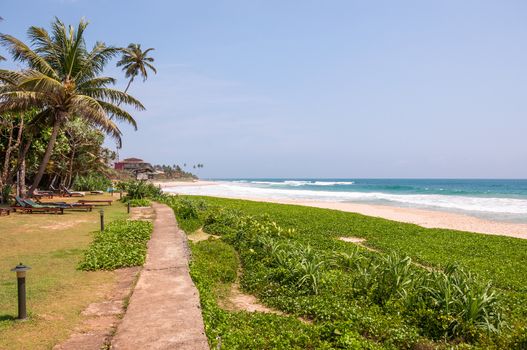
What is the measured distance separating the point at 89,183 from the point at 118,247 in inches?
853

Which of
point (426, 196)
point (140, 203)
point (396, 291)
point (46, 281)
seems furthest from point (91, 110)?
point (426, 196)

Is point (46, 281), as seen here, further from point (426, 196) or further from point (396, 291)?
point (426, 196)

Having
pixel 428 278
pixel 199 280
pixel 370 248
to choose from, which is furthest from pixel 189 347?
pixel 370 248

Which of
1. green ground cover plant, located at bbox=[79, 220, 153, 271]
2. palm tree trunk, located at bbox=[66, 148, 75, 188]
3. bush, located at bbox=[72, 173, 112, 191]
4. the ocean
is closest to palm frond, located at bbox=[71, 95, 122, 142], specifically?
green ground cover plant, located at bbox=[79, 220, 153, 271]

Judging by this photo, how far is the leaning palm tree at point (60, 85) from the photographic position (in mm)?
14461

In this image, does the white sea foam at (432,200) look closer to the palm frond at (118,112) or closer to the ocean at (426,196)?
the ocean at (426,196)

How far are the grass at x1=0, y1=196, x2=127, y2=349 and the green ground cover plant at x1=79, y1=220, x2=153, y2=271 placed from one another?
0.82ft

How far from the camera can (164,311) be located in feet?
15.4

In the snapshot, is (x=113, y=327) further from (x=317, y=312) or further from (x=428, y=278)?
(x=428, y=278)

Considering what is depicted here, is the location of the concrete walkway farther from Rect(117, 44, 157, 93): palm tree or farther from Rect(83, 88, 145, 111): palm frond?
Rect(117, 44, 157, 93): palm tree

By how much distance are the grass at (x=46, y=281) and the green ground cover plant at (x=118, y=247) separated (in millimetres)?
251

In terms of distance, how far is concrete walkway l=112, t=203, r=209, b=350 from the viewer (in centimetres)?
385

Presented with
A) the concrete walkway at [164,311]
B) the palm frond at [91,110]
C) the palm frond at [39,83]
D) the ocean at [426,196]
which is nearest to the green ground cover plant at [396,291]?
the concrete walkway at [164,311]

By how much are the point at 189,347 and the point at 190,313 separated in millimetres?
884
